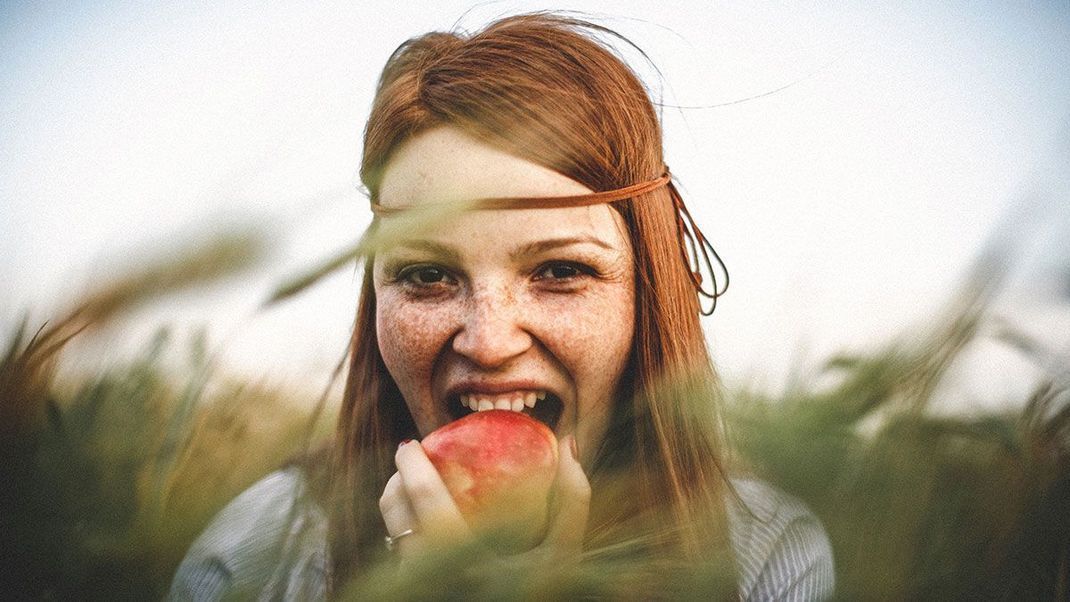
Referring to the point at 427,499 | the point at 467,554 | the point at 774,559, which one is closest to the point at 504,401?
the point at 427,499

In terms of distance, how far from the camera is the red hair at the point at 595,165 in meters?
1.14

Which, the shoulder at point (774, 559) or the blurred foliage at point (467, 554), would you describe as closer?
the blurred foliage at point (467, 554)

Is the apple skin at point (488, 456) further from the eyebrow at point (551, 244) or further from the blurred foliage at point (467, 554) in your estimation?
the blurred foliage at point (467, 554)

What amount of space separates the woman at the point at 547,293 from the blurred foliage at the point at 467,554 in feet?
2.01

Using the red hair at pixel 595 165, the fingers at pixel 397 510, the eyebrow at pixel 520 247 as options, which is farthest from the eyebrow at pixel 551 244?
the fingers at pixel 397 510

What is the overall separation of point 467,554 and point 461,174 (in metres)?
0.85

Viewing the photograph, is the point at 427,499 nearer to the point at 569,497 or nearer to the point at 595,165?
the point at 569,497

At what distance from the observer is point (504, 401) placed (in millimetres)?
1165

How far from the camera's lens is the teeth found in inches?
45.9

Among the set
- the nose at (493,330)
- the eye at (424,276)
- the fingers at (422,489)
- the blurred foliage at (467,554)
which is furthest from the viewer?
the eye at (424,276)

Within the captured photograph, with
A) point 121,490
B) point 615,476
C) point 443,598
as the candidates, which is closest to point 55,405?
point 121,490

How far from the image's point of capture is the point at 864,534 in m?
0.36

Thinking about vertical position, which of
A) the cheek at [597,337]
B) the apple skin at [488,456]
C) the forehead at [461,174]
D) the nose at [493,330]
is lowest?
the apple skin at [488,456]

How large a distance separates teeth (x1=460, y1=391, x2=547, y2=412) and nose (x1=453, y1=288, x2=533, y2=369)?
0.09 m
